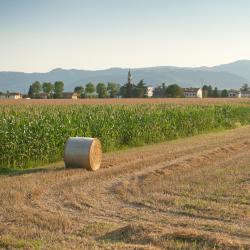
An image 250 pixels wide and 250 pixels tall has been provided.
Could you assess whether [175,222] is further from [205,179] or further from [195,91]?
[195,91]

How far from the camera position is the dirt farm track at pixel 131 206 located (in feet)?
25.4

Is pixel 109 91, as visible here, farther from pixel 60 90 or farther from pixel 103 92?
pixel 60 90

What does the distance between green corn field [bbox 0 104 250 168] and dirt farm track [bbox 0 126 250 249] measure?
4.78 ft

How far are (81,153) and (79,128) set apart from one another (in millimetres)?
4852

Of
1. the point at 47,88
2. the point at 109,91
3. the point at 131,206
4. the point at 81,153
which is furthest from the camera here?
the point at 109,91

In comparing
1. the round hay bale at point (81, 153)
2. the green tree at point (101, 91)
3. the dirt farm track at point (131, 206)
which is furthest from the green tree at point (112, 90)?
the round hay bale at point (81, 153)

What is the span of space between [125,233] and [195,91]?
123 metres

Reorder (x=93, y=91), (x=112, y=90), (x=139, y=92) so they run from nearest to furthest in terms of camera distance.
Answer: (x=139, y=92), (x=112, y=90), (x=93, y=91)

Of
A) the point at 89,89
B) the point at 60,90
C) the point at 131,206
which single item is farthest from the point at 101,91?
the point at 131,206

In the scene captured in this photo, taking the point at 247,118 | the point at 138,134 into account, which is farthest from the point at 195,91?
the point at 138,134

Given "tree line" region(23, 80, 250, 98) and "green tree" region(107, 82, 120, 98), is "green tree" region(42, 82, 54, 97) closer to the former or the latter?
"tree line" region(23, 80, 250, 98)

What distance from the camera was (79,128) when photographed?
759 inches

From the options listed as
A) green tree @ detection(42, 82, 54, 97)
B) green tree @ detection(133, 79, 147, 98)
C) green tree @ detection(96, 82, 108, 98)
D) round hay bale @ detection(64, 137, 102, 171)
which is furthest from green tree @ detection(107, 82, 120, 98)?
round hay bale @ detection(64, 137, 102, 171)

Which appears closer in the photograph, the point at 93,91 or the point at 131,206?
the point at 131,206
